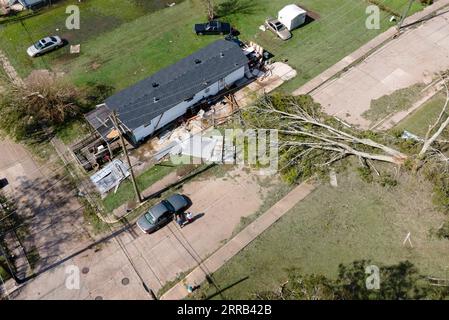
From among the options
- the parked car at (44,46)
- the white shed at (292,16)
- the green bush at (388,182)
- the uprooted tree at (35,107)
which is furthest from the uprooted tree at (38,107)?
the green bush at (388,182)

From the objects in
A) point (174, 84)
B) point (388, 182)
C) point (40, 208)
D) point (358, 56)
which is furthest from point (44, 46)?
point (388, 182)

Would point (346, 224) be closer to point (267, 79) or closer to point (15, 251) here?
point (267, 79)

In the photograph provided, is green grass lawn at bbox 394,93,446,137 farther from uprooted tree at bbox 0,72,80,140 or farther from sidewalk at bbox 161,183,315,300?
uprooted tree at bbox 0,72,80,140

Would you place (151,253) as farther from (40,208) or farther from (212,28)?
(212,28)

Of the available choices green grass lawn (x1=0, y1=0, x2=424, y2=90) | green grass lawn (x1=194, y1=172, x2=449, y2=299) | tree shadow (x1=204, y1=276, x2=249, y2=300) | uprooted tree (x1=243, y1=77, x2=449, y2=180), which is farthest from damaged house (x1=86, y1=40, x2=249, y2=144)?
tree shadow (x1=204, y1=276, x2=249, y2=300)

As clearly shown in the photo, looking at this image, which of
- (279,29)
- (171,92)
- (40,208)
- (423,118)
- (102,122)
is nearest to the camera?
(40,208)

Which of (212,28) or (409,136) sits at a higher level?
(212,28)

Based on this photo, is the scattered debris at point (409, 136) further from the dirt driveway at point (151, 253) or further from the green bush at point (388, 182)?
the dirt driveway at point (151, 253)
